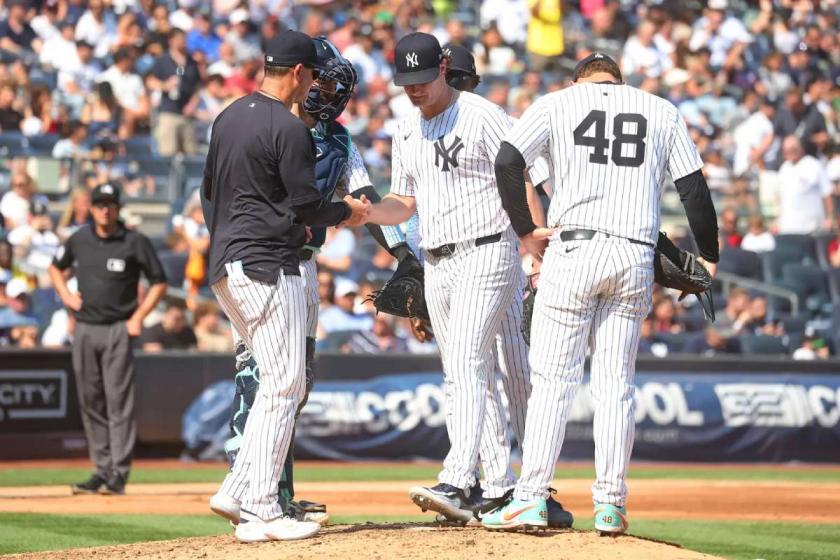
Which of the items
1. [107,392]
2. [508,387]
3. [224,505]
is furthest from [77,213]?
[224,505]

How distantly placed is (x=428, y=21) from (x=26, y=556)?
16556mm

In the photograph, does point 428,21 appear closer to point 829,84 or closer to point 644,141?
point 829,84

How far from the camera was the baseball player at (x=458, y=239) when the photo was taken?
6.71 metres

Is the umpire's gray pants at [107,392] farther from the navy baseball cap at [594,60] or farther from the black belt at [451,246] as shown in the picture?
the navy baseball cap at [594,60]

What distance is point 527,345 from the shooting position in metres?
7.18

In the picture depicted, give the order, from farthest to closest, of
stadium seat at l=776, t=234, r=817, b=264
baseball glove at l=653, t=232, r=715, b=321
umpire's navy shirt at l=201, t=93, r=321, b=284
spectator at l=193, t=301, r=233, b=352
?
stadium seat at l=776, t=234, r=817, b=264 → spectator at l=193, t=301, r=233, b=352 → baseball glove at l=653, t=232, r=715, b=321 → umpire's navy shirt at l=201, t=93, r=321, b=284

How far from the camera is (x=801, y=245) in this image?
1769 centimetres

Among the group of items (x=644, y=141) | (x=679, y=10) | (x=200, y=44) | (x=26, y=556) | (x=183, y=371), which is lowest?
(x=26, y=556)

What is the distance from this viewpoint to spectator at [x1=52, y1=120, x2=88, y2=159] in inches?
631

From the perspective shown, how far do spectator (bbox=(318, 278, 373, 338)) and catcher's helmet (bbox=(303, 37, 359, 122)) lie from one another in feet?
26.9

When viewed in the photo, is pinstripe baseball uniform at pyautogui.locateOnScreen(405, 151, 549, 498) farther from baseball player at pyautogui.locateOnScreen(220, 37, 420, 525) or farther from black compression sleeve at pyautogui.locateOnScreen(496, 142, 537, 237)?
baseball player at pyautogui.locateOnScreen(220, 37, 420, 525)

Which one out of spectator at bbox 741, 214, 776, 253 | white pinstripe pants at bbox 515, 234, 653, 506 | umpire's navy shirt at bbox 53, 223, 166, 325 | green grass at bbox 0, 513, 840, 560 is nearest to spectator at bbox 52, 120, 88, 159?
umpire's navy shirt at bbox 53, 223, 166, 325

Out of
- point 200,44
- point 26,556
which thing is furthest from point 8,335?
point 26,556

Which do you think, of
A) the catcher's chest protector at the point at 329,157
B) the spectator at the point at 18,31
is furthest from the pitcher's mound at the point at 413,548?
the spectator at the point at 18,31
